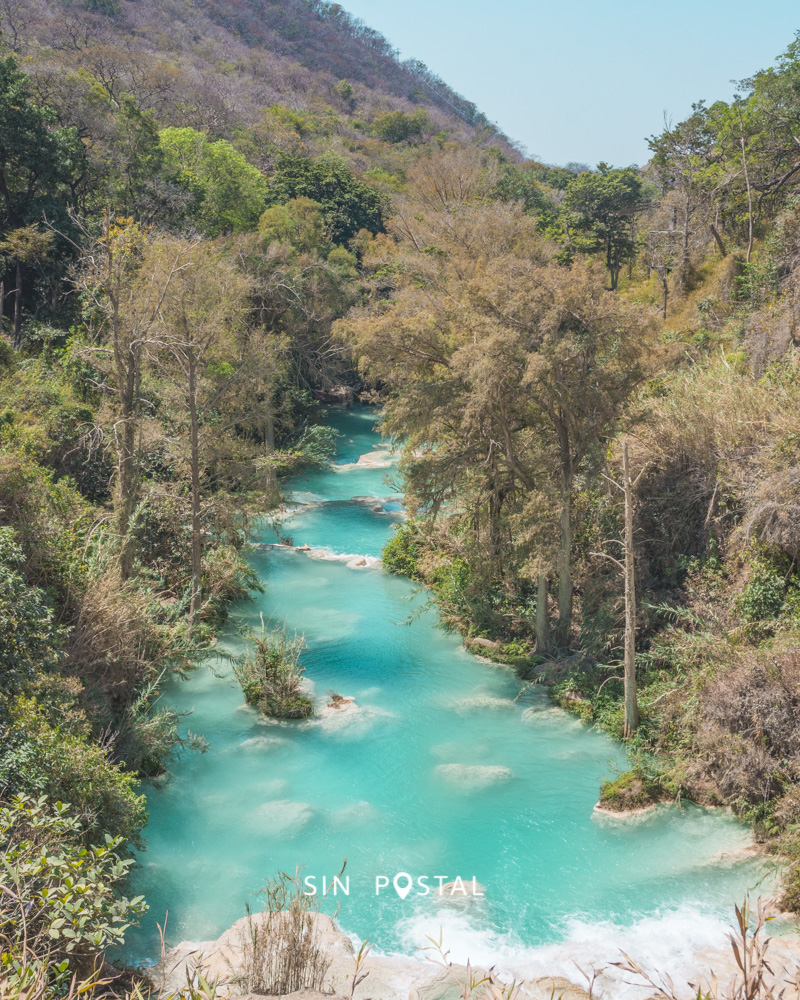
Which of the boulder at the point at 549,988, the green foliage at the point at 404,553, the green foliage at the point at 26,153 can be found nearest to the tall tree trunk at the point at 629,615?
the boulder at the point at 549,988

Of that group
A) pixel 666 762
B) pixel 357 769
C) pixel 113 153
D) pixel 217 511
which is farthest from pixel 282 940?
pixel 113 153

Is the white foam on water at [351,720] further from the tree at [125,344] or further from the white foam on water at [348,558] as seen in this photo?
the white foam on water at [348,558]

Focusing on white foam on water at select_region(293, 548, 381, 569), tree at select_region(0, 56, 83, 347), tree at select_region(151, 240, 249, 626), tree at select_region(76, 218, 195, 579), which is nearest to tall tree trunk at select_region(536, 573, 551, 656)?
tree at select_region(151, 240, 249, 626)

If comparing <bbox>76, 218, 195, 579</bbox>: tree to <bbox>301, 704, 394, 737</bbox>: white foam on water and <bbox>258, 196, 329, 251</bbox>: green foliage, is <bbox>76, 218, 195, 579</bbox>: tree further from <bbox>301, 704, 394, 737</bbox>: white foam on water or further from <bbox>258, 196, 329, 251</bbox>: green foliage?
<bbox>258, 196, 329, 251</bbox>: green foliage

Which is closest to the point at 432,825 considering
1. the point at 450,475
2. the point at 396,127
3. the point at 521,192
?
the point at 450,475

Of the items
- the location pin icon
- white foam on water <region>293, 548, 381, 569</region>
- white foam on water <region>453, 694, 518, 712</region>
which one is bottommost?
the location pin icon

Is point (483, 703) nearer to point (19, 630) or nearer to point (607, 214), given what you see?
point (19, 630)
